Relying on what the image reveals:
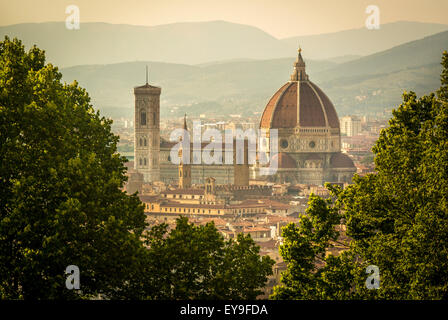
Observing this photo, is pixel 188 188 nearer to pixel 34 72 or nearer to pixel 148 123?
pixel 148 123

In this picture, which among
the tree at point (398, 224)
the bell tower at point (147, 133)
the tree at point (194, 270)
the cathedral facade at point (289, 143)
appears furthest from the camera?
the bell tower at point (147, 133)

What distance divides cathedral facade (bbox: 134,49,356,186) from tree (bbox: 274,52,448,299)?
90.1m

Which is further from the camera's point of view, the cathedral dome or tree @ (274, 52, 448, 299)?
the cathedral dome

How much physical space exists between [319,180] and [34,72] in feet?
308

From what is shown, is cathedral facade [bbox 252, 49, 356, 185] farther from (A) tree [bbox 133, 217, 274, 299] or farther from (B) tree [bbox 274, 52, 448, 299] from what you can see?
(A) tree [bbox 133, 217, 274, 299]

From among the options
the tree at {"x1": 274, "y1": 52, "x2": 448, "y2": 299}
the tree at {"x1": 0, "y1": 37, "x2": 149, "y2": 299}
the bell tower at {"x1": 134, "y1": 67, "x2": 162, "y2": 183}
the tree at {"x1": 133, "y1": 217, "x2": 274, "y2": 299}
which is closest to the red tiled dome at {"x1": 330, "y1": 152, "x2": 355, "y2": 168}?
the bell tower at {"x1": 134, "y1": 67, "x2": 162, "y2": 183}

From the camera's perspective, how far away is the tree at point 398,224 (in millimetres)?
18172

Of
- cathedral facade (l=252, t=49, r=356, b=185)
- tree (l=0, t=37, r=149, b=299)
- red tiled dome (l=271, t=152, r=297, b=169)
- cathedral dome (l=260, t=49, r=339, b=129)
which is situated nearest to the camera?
tree (l=0, t=37, r=149, b=299)

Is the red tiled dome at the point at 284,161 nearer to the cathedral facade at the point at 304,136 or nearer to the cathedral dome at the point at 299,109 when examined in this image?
the cathedral facade at the point at 304,136

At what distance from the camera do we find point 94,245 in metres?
17.8

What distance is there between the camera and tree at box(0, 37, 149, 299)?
17.0m

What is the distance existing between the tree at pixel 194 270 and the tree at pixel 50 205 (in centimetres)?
65
